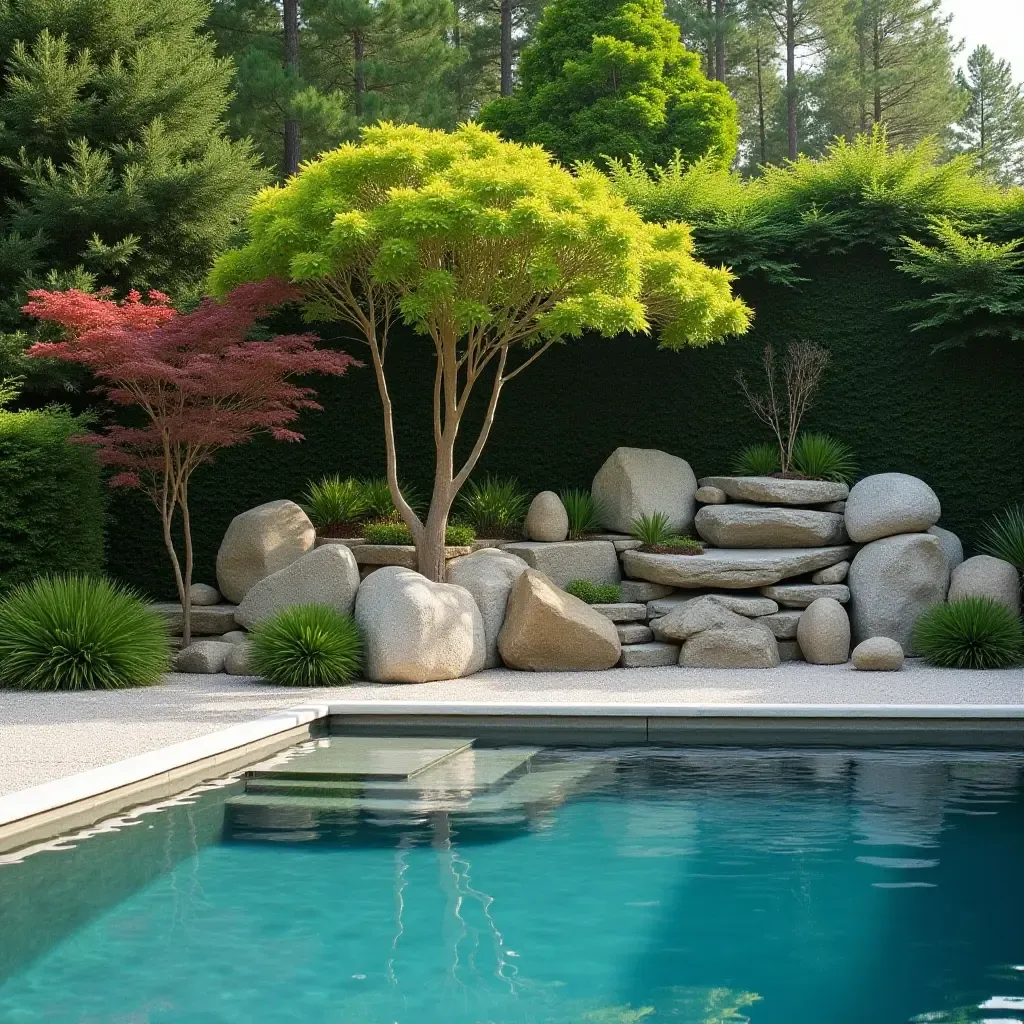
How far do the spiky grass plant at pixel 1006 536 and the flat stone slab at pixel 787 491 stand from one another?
58.8 inches

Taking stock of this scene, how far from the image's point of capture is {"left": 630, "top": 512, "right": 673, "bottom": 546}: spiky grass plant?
39.9 feet

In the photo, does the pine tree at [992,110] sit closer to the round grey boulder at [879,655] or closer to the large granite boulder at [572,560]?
the large granite boulder at [572,560]

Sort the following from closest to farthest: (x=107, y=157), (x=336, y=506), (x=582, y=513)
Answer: (x=582, y=513)
(x=336, y=506)
(x=107, y=157)

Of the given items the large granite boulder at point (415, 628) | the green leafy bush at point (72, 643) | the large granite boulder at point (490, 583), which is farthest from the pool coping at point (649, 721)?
the large granite boulder at point (490, 583)

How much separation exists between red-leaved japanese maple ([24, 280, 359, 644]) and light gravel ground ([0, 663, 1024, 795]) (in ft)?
7.10

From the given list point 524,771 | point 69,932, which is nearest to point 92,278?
point 524,771

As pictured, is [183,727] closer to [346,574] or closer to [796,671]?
[346,574]

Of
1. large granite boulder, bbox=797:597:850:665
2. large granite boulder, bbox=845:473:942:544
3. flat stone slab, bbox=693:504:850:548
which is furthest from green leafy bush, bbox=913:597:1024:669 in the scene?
flat stone slab, bbox=693:504:850:548

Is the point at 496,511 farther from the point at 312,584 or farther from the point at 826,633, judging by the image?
the point at 826,633

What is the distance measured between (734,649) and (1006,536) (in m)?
3.29

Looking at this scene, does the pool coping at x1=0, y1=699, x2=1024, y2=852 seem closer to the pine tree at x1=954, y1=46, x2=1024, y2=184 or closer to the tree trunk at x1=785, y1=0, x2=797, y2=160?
the tree trunk at x1=785, y1=0, x2=797, y2=160

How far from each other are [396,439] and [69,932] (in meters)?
9.34

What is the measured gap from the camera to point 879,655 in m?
10.4

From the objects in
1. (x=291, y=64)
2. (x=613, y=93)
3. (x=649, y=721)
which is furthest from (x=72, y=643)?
(x=291, y=64)
